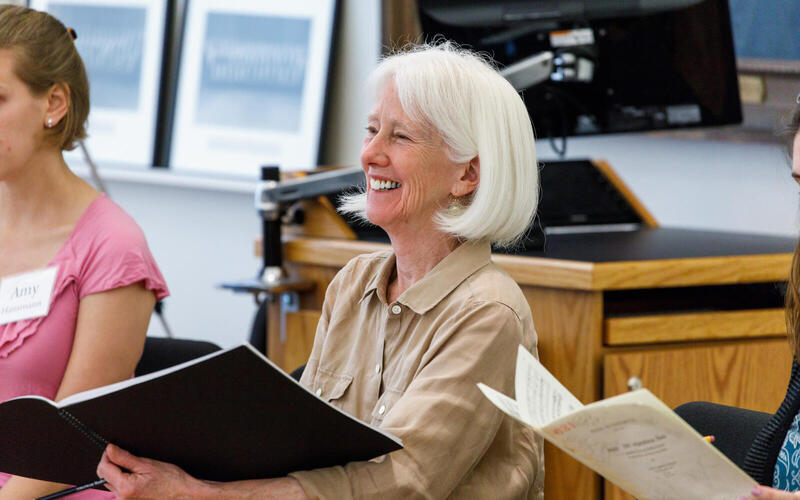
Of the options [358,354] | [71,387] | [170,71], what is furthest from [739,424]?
[170,71]

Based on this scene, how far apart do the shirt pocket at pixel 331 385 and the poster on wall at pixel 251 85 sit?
2661 millimetres

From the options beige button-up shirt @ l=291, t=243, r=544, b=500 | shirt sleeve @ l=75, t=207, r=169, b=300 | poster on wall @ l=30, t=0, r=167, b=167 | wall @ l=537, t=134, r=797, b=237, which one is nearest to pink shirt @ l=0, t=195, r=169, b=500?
shirt sleeve @ l=75, t=207, r=169, b=300

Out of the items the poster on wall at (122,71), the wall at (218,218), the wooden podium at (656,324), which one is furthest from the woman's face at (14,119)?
the poster on wall at (122,71)

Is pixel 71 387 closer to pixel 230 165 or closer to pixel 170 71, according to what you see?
pixel 230 165

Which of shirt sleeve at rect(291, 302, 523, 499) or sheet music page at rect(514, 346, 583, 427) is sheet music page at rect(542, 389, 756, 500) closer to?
sheet music page at rect(514, 346, 583, 427)

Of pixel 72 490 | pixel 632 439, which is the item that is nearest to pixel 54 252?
pixel 72 490

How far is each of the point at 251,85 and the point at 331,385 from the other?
2.99m

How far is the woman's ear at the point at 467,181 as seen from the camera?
4.98 feet

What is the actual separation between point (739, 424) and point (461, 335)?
39 cm

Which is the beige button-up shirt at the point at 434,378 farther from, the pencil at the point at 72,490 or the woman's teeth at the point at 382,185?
the pencil at the point at 72,490

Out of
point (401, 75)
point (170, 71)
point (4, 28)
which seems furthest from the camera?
point (170, 71)

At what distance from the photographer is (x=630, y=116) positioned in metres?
2.47

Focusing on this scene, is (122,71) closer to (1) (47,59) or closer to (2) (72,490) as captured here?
(1) (47,59)

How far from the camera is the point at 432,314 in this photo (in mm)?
1463
